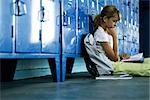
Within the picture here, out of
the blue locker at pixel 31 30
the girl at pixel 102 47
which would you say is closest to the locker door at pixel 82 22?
the girl at pixel 102 47

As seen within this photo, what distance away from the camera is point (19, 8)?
2637 mm

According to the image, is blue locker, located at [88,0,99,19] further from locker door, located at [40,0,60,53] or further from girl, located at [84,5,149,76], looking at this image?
locker door, located at [40,0,60,53]

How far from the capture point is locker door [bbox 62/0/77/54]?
3.47m

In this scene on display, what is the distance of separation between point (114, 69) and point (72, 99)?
2.06m

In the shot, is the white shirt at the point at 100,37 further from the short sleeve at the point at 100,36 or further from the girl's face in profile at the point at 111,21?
the girl's face in profile at the point at 111,21

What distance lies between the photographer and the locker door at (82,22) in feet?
12.9

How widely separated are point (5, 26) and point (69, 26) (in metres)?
1.22

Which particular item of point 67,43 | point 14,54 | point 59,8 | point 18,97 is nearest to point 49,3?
point 59,8

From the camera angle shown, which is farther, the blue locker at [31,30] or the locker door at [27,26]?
the locker door at [27,26]

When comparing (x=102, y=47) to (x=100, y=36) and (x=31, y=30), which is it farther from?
(x=31, y=30)

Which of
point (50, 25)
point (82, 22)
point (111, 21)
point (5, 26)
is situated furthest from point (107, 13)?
point (5, 26)

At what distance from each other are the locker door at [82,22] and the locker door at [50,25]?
1.97ft

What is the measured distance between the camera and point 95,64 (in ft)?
12.9

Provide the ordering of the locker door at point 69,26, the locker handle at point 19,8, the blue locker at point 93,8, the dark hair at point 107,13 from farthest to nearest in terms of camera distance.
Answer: the blue locker at point 93,8, the dark hair at point 107,13, the locker door at point 69,26, the locker handle at point 19,8
